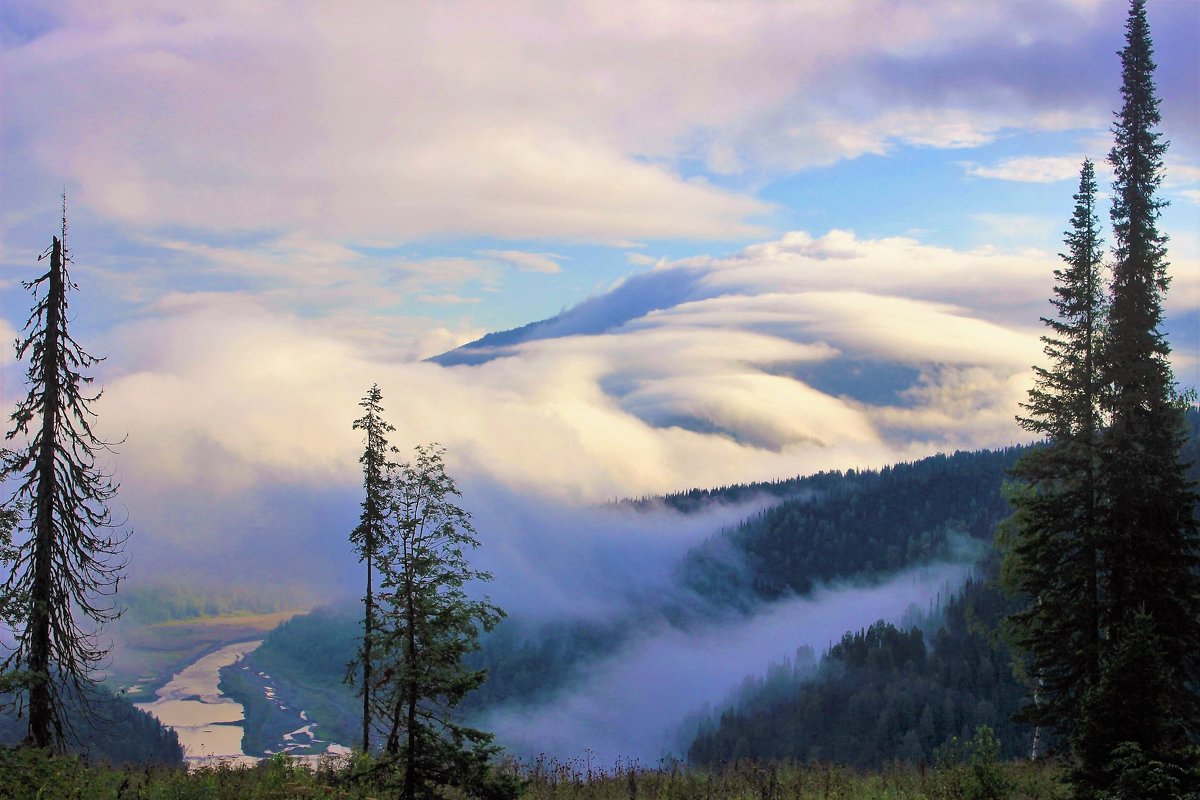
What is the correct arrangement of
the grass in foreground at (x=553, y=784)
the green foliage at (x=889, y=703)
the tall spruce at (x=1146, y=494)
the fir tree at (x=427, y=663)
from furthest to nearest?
the green foliage at (x=889, y=703), the tall spruce at (x=1146, y=494), the grass in foreground at (x=553, y=784), the fir tree at (x=427, y=663)

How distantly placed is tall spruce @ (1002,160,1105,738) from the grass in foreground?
9.18 feet

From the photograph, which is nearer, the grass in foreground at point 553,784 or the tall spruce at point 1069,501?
the grass in foreground at point 553,784

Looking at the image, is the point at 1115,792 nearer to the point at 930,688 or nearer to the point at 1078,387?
the point at 1078,387

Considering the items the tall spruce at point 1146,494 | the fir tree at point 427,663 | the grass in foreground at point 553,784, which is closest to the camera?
the fir tree at point 427,663

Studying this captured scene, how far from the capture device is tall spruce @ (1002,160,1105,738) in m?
24.3

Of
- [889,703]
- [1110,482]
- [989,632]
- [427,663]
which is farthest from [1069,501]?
[889,703]

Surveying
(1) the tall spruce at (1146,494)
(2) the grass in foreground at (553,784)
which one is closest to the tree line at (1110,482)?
(1) the tall spruce at (1146,494)

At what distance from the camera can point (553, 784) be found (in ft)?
68.8

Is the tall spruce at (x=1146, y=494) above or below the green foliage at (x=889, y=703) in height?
above

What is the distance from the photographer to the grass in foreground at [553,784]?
16.5m

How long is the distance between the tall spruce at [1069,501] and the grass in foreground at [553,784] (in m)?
2.80

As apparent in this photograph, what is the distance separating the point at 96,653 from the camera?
2258 cm

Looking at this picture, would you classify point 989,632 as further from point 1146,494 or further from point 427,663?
point 427,663

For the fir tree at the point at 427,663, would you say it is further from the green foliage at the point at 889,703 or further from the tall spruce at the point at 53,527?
the green foliage at the point at 889,703
